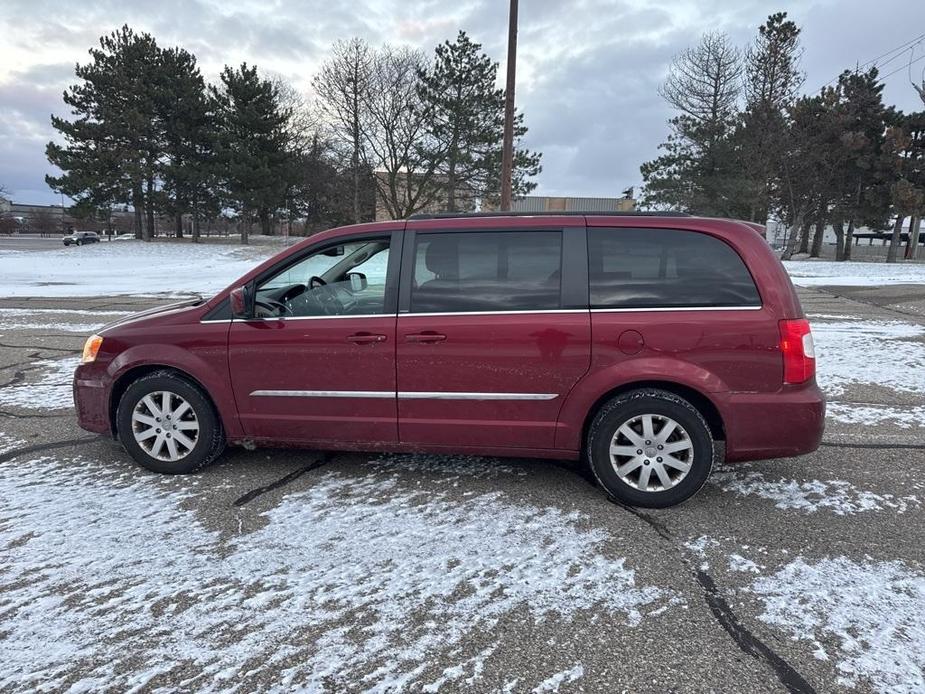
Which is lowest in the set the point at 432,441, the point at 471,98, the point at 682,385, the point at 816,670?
the point at 816,670

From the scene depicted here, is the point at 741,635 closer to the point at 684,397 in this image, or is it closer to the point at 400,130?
the point at 684,397

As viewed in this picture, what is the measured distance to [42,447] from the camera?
439 centimetres

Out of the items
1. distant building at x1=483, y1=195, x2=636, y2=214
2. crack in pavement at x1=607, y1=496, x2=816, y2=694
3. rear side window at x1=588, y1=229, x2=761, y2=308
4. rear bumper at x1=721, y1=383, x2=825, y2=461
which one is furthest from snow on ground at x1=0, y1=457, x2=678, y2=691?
distant building at x1=483, y1=195, x2=636, y2=214

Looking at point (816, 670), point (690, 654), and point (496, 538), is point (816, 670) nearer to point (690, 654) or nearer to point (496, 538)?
point (690, 654)

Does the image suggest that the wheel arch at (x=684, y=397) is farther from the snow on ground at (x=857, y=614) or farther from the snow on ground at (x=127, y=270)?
the snow on ground at (x=127, y=270)

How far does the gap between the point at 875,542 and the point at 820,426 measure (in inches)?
25.6

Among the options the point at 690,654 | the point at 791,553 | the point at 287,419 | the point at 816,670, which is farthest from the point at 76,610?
the point at 791,553

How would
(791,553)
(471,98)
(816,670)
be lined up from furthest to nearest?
1. (471,98)
2. (791,553)
3. (816,670)

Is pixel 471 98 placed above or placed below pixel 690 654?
above

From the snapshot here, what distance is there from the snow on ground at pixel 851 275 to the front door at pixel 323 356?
19.2 metres

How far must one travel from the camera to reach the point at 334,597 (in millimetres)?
2584

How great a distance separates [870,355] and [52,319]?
13.6 meters

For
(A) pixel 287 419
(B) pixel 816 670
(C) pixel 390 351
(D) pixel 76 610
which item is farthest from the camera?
(A) pixel 287 419

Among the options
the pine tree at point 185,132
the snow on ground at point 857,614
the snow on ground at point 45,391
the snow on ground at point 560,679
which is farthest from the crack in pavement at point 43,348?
the pine tree at point 185,132
